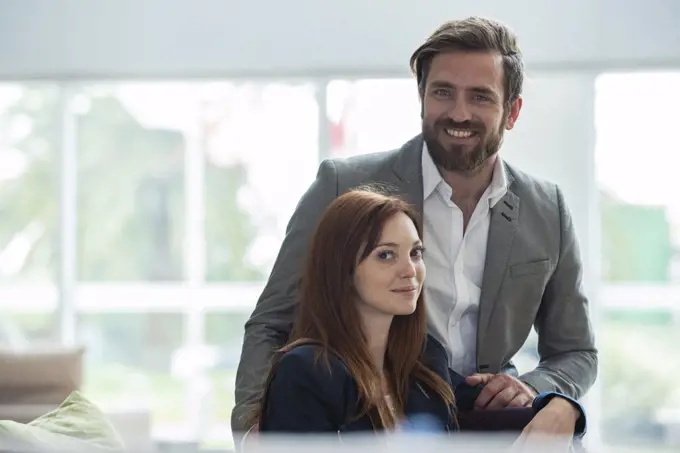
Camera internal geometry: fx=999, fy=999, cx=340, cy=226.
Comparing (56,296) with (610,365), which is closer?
(610,365)

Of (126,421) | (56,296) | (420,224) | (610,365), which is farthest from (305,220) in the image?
(56,296)


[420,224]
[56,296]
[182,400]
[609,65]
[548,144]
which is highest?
[609,65]

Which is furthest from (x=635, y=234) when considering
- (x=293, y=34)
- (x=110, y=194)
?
(x=110, y=194)

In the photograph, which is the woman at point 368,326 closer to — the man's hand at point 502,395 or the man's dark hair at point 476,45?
the man's hand at point 502,395

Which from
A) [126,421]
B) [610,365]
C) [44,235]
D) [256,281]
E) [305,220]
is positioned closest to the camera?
[305,220]

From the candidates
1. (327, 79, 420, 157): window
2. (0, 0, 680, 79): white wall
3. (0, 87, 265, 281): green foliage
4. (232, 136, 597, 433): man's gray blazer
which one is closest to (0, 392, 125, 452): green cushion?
(232, 136, 597, 433): man's gray blazer

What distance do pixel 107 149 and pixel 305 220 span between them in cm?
223

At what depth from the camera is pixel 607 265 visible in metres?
2.75

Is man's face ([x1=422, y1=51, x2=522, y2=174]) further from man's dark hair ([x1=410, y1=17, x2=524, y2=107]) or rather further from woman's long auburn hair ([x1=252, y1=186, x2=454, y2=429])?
woman's long auburn hair ([x1=252, y1=186, x2=454, y2=429])

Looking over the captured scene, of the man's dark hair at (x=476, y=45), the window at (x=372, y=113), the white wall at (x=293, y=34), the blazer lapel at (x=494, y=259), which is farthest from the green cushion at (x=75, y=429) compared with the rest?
the window at (x=372, y=113)

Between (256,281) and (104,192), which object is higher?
(104,192)

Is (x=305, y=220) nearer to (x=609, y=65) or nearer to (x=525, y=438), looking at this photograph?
(x=525, y=438)

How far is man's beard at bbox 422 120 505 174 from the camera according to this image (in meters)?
1.03

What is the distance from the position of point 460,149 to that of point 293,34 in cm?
139
